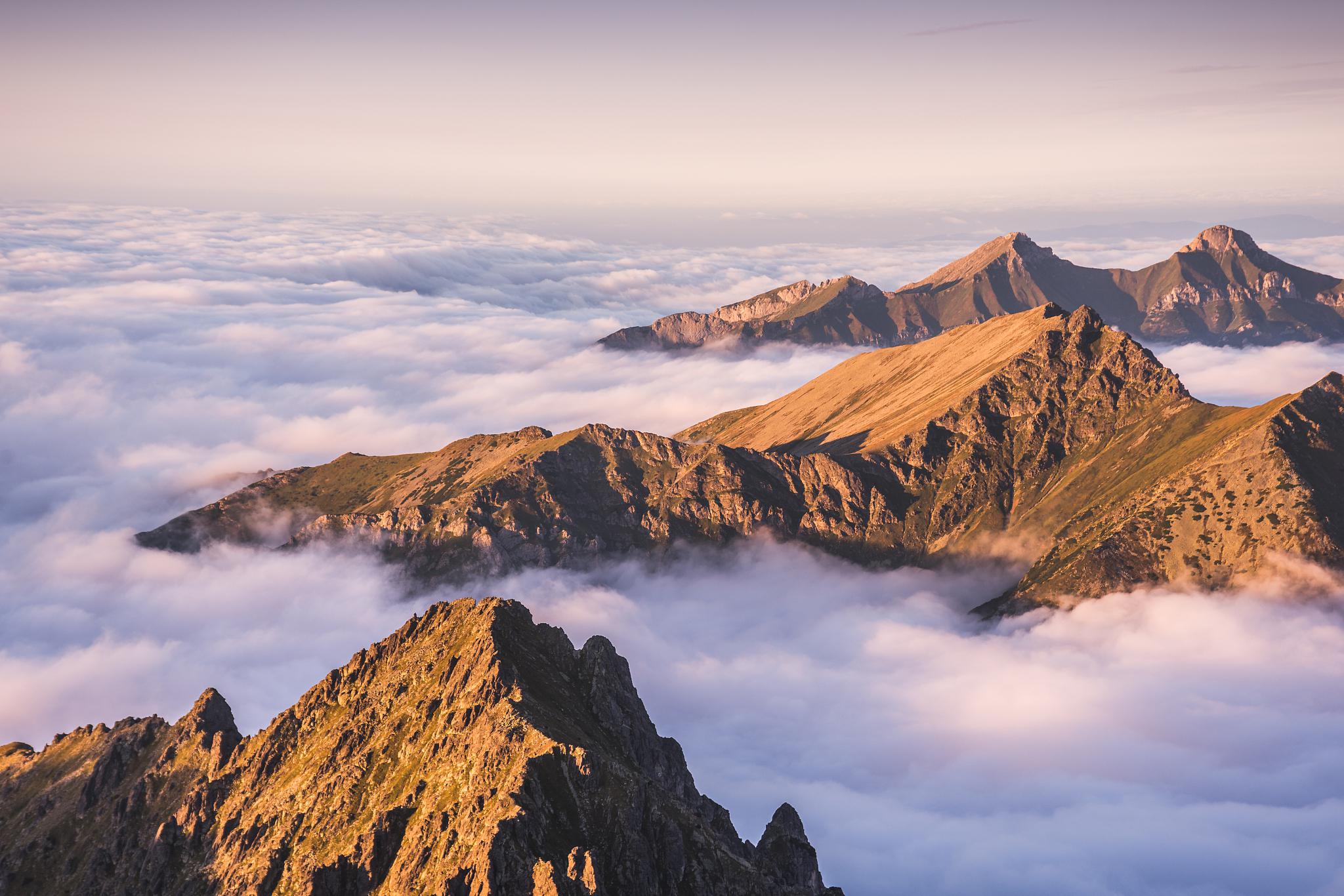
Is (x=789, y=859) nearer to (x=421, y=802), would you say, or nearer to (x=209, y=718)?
(x=421, y=802)

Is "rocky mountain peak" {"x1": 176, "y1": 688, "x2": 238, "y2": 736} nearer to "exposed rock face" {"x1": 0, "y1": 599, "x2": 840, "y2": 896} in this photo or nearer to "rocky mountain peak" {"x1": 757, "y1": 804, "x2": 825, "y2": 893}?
"exposed rock face" {"x1": 0, "y1": 599, "x2": 840, "y2": 896}

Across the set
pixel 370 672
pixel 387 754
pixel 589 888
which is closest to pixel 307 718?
pixel 370 672

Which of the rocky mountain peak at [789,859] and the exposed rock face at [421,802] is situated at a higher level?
the exposed rock face at [421,802]

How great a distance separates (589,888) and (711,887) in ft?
82.1

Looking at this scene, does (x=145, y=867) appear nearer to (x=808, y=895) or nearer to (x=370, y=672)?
(x=370, y=672)

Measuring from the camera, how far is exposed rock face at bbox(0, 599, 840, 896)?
139625 millimetres

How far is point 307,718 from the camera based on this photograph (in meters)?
187

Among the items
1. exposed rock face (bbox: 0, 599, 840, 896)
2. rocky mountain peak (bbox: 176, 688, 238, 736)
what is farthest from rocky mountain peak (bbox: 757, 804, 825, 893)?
rocky mountain peak (bbox: 176, 688, 238, 736)

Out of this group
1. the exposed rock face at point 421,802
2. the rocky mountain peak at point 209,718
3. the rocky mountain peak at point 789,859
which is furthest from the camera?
the rocky mountain peak at point 209,718

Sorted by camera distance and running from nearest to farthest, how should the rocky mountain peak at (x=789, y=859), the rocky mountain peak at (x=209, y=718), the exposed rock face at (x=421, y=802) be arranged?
the exposed rock face at (x=421, y=802)
the rocky mountain peak at (x=789, y=859)
the rocky mountain peak at (x=209, y=718)

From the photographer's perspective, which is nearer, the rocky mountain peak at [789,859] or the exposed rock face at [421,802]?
the exposed rock face at [421,802]

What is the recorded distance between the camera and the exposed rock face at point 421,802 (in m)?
140

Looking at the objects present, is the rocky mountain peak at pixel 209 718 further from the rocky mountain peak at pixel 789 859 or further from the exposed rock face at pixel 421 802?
the rocky mountain peak at pixel 789 859

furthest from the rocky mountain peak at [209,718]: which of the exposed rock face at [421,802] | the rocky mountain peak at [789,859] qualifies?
the rocky mountain peak at [789,859]
